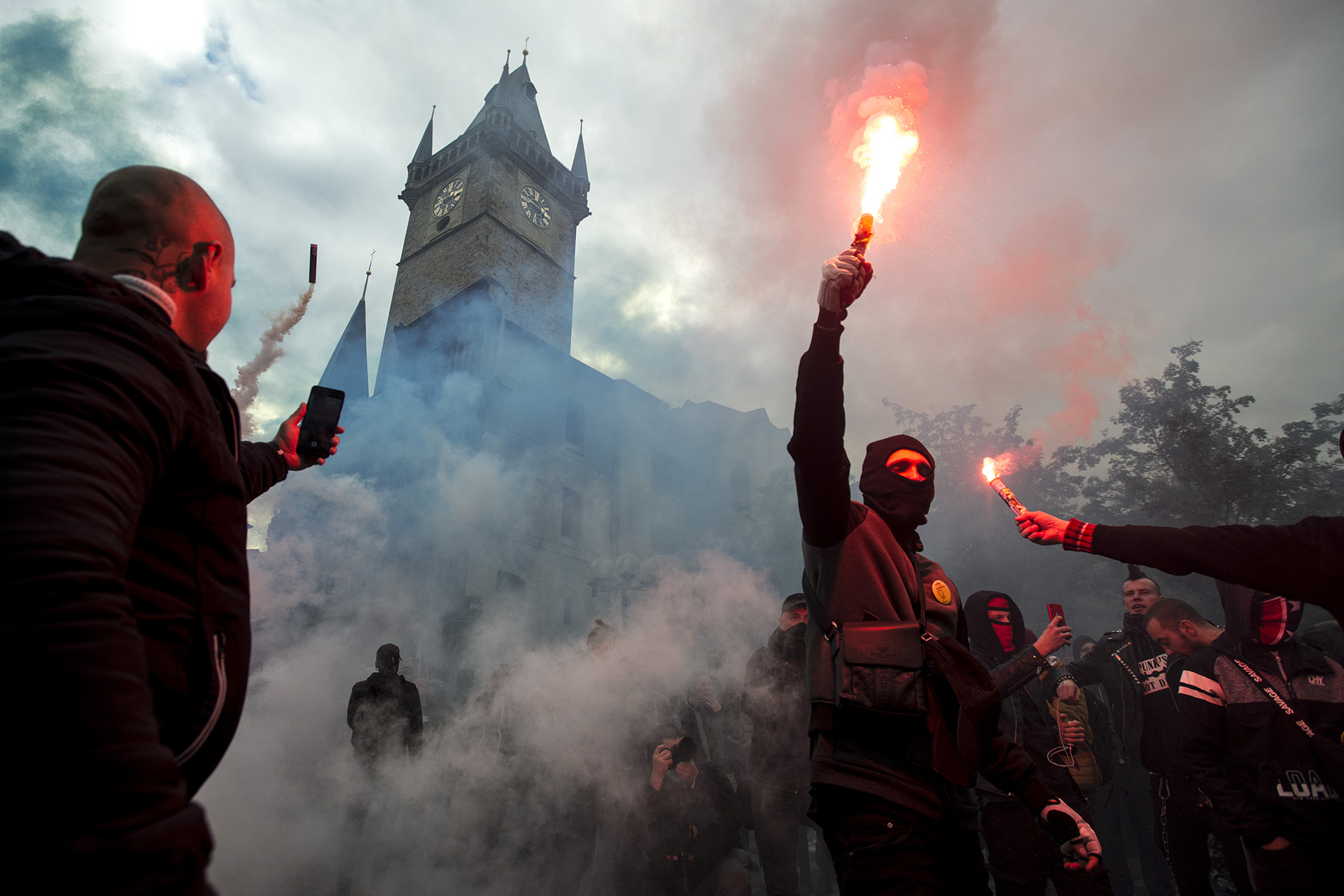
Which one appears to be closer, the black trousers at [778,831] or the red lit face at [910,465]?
the red lit face at [910,465]

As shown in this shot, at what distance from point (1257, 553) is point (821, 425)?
2037mm

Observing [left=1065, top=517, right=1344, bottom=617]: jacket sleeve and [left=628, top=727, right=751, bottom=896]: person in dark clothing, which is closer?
[left=1065, top=517, right=1344, bottom=617]: jacket sleeve

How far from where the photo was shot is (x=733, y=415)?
38.9 metres

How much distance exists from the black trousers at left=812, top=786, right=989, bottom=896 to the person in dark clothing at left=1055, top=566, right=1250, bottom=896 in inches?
107

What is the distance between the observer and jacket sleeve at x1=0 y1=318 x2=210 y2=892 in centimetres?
57

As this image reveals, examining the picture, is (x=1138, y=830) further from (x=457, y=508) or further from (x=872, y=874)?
(x=457, y=508)

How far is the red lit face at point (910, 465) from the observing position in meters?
2.62

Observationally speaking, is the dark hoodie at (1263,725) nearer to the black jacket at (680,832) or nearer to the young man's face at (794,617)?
the young man's face at (794,617)

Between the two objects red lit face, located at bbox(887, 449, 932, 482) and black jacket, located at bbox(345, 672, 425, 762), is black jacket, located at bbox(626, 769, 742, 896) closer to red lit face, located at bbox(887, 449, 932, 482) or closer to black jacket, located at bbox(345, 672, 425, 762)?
black jacket, located at bbox(345, 672, 425, 762)

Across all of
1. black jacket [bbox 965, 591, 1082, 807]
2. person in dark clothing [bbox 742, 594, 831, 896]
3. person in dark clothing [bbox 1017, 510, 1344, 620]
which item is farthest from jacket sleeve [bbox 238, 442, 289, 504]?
person in dark clothing [bbox 742, 594, 831, 896]

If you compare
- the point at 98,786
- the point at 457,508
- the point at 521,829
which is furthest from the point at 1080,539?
the point at 457,508

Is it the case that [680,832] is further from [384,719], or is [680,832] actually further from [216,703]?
[216,703]

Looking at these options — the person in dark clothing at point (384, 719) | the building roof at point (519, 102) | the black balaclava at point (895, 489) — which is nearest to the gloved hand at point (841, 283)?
the black balaclava at point (895, 489)

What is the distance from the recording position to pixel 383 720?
5957 mm
